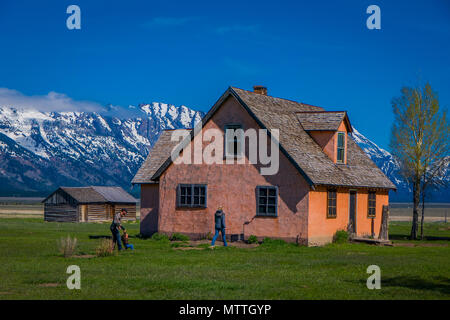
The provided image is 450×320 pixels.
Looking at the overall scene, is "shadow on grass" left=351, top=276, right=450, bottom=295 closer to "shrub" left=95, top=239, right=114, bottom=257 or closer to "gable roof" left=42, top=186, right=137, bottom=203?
"shrub" left=95, top=239, right=114, bottom=257

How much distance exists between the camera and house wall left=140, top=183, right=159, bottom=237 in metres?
39.8

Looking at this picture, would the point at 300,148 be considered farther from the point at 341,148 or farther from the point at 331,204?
the point at 341,148

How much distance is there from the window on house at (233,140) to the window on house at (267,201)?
2.23 m

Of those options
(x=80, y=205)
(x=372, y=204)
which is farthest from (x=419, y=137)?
(x=80, y=205)

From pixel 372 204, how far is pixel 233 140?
31.2 ft

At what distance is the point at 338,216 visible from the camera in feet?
113

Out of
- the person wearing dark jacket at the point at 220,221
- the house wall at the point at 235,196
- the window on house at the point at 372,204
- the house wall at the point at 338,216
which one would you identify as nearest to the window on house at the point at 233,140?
the house wall at the point at 235,196

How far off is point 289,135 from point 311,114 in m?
3.78

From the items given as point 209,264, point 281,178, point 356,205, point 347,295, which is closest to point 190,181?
point 281,178

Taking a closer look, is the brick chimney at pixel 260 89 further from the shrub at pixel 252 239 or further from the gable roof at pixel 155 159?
the shrub at pixel 252 239

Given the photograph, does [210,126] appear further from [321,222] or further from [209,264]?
[209,264]

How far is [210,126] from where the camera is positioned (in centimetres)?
3494

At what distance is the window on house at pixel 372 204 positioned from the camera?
3828cm

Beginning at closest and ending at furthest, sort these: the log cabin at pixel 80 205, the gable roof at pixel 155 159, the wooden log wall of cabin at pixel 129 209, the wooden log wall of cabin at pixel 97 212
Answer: the gable roof at pixel 155 159, the log cabin at pixel 80 205, the wooden log wall of cabin at pixel 97 212, the wooden log wall of cabin at pixel 129 209
